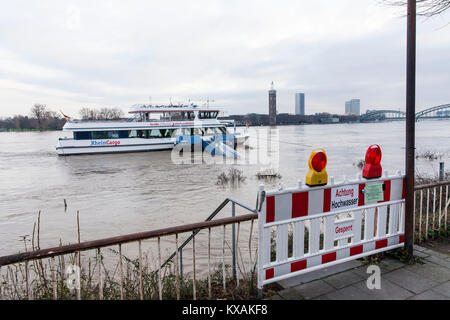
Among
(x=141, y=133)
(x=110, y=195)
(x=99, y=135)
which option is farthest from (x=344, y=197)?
(x=99, y=135)

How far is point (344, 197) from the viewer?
3555 millimetres

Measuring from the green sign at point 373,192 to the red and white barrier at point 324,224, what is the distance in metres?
0.04

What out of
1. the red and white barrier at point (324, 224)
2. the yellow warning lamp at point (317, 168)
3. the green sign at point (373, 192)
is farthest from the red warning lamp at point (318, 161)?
the green sign at point (373, 192)

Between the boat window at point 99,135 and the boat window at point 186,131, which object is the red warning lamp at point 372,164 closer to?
the boat window at point 186,131

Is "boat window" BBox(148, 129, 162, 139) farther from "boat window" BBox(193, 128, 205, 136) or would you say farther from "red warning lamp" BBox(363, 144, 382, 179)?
"red warning lamp" BBox(363, 144, 382, 179)

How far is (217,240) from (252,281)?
486cm

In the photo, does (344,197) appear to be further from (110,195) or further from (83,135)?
(83,135)

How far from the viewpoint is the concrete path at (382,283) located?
10.3ft

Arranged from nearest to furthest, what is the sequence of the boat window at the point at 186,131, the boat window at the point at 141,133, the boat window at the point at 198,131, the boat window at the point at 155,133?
the boat window at the point at 141,133
the boat window at the point at 155,133
the boat window at the point at 186,131
the boat window at the point at 198,131

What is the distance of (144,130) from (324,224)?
3257 cm

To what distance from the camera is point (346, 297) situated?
3119 mm

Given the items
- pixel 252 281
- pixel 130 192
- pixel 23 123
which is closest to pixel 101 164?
pixel 130 192

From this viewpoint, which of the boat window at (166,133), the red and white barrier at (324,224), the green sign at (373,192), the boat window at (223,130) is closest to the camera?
the red and white barrier at (324,224)

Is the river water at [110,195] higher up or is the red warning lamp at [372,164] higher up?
the red warning lamp at [372,164]
